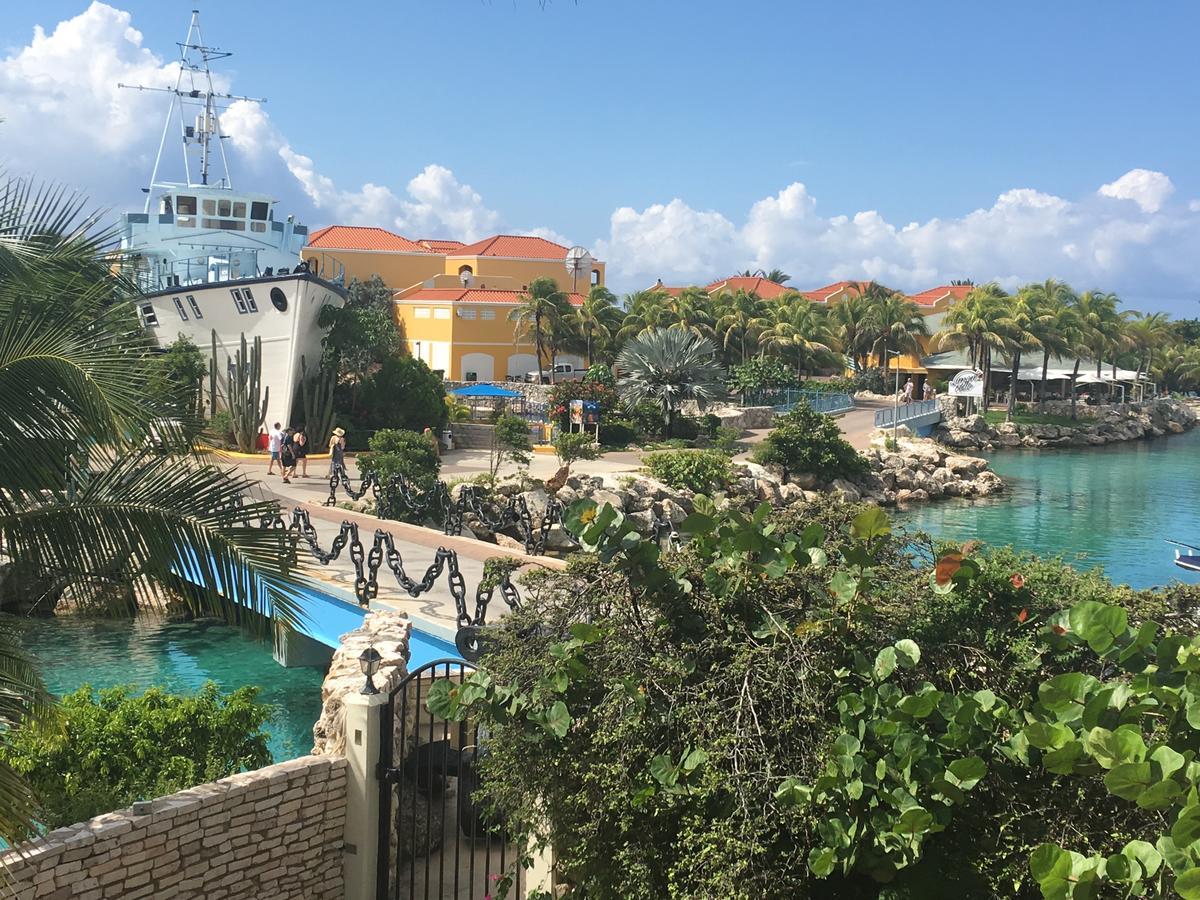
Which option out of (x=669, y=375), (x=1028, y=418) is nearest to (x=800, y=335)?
(x=1028, y=418)

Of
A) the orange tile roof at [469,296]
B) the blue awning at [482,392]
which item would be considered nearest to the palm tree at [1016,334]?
the orange tile roof at [469,296]

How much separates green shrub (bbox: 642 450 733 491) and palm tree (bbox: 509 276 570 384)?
20108 millimetres

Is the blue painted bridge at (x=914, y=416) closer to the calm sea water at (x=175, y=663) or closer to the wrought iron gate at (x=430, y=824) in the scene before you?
the calm sea water at (x=175, y=663)

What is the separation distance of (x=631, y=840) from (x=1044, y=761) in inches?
87.9

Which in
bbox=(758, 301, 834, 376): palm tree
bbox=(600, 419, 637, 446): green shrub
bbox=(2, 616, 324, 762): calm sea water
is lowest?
bbox=(2, 616, 324, 762): calm sea water

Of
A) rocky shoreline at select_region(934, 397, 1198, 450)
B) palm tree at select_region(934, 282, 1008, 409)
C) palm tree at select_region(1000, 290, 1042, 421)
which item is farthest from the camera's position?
palm tree at select_region(1000, 290, 1042, 421)

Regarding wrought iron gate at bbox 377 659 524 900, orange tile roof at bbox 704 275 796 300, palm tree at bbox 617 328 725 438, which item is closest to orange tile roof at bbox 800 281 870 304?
orange tile roof at bbox 704 275 796 300

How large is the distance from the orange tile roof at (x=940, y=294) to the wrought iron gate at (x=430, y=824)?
6559 centimetres

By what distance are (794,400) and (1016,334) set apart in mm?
16906

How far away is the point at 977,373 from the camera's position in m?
54.2

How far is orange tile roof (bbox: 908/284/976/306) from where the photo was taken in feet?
235

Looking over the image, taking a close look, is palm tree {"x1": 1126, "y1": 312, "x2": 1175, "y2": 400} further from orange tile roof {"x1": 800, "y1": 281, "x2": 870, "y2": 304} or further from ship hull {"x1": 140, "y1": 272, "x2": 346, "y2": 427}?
ship hull {"x1": 140, "y1": 272, "x2": 346, "y2": 427}

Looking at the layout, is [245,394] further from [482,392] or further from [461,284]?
[461,284]

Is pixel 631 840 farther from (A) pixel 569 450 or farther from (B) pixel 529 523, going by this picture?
(A) pixel 569 450
